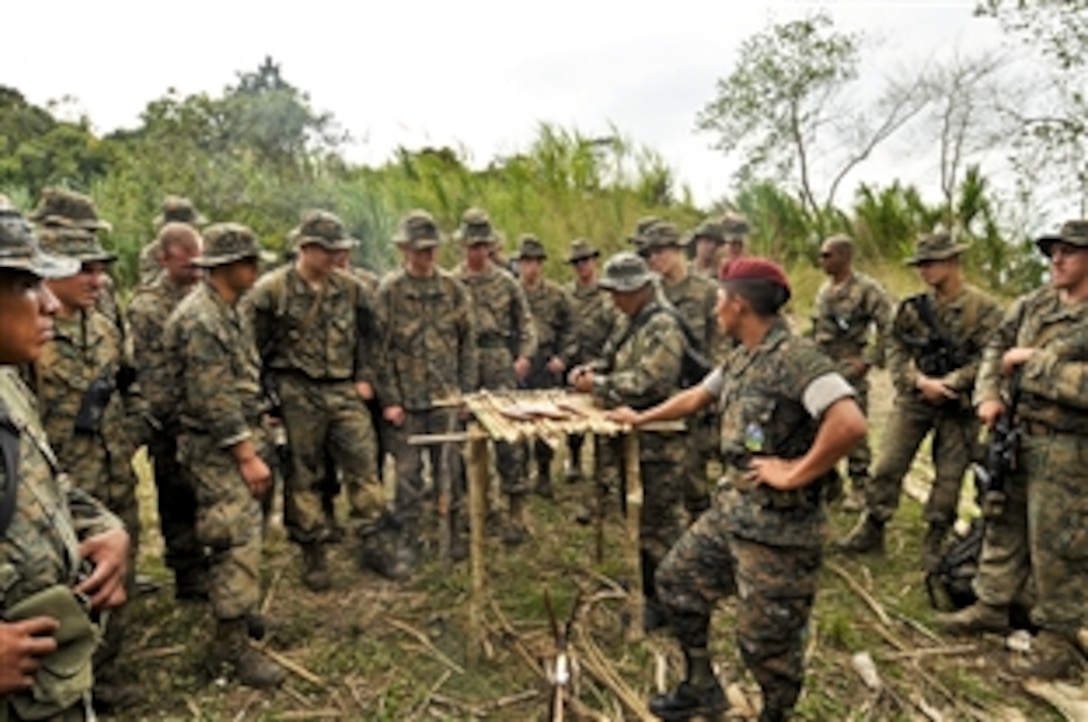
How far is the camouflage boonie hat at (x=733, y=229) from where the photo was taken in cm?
788

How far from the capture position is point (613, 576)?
17.2 feet

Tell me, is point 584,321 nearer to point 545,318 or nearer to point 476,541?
point 545,318

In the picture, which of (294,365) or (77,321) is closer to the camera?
(77,321)

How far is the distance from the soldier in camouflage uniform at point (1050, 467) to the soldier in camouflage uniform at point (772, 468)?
1.64 metres

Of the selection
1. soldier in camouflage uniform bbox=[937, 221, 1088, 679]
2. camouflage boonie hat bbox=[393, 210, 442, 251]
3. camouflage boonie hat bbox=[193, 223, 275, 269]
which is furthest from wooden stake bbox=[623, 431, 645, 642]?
camouflage boonie hat bbox=[193, 223, 275, 269]

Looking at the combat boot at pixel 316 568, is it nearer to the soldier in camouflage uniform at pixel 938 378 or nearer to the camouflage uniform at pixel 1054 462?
the soldier in camouflage uniform at pixel 938 378

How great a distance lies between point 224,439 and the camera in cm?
376

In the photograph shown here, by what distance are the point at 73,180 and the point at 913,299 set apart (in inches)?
691

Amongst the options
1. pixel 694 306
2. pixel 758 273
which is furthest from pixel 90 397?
pixel 694 306

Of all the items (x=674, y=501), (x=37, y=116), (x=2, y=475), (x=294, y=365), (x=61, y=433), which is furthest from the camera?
(x=37, y=116)

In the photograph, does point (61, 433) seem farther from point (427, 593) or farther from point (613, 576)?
point (613, 576)

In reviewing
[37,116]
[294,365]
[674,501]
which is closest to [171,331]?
[294,365]

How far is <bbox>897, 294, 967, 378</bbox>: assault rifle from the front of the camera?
5.14 meters

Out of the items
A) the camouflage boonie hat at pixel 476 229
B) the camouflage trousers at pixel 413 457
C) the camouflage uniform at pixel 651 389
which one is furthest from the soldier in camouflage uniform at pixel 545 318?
the camouflage uniform at pixel 651 389
